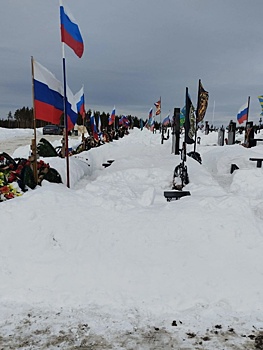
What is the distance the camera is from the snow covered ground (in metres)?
2.88

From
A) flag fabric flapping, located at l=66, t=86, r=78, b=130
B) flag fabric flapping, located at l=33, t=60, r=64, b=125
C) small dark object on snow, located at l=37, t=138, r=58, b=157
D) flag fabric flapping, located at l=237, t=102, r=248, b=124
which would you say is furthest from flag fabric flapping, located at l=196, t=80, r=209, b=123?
flag fabric flapping, located at l=237, t=102, r=248, b=124

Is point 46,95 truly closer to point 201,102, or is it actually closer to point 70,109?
point 70,109

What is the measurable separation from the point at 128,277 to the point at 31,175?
334 centimetres

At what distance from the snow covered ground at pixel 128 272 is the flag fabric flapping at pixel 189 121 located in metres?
4.32

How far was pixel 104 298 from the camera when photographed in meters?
3.46

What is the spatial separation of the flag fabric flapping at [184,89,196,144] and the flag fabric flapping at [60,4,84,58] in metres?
4.14

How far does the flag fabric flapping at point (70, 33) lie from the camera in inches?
239

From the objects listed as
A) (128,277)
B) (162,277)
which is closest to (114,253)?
(128,277)

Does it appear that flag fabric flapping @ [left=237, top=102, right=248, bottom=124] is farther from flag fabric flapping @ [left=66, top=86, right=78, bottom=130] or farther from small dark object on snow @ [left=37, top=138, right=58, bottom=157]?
flag fabric flapping @ [left=66, top=86, right=78, bottom=130]

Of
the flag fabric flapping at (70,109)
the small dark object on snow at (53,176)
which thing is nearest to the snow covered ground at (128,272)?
the small dark object on snow at (53,176)

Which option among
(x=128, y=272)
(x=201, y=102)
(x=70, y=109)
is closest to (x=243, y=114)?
(x=201, y=102)

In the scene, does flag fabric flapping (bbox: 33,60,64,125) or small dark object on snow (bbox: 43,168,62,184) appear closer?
flag fabric flapping (bbox: 33,60,64,125)

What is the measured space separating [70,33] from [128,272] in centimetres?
510

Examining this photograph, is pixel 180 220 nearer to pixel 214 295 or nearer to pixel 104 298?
pixel 214 295
